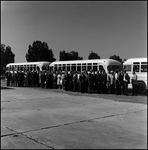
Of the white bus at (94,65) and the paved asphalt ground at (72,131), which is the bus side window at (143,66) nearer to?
the white bus at (94,65)

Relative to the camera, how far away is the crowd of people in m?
13.3

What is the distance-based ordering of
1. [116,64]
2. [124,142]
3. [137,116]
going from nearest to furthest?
[124,142] → [137,116] → [116,64]

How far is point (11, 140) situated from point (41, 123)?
1481mm

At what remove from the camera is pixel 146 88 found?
1414 centimetres

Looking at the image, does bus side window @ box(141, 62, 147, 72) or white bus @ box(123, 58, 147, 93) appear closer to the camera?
white bus @ box(123, 58, 147, 93)

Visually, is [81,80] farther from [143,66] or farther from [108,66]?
[143,66]

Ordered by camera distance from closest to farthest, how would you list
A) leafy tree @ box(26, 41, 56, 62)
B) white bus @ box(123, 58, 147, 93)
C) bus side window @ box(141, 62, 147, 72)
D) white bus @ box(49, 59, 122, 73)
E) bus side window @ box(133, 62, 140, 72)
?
leafy tree @ box(26, 41, 56, 62) → white bus @ box(123, 58, 147, 93) → bus side window @ box(141, 62, 147, 72) → bus side window @ box(133, 62, 140, 72) → white bus @ box(49, 59, 122, 73)

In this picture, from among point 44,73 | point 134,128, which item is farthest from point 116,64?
point 134,128

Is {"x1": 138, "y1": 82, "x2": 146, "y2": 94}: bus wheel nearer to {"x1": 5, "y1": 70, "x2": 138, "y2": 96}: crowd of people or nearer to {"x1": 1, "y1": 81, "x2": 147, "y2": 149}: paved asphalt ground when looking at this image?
{"x1": 5, "y1": 70, "x2": 138, "y2": 96}: crowd of people

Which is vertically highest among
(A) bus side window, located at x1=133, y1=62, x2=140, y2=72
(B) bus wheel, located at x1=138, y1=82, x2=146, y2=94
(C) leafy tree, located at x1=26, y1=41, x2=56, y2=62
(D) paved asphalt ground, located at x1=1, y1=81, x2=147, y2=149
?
(A) bus side window, located at x1=133, y1=62, x2=140, y2=72

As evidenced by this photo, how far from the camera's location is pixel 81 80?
48.3 feet

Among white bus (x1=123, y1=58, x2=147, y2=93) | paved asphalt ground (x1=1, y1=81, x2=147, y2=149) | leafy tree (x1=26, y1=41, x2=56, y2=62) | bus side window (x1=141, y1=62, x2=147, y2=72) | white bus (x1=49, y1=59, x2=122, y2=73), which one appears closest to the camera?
leafy tree (x1=26, y1=41, x2=56, y2=62)

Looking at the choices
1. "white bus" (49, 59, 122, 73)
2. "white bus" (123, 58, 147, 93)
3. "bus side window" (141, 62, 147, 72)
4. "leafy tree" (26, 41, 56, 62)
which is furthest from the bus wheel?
"leafy tree" (26, 41, 56, 62)

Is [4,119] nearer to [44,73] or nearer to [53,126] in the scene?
[53,126]
